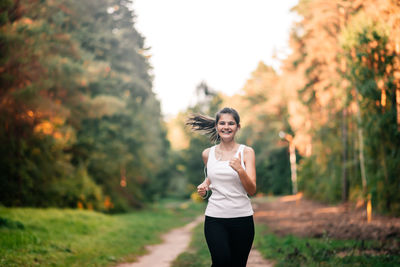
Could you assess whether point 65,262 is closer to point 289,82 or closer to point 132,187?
point 132,187

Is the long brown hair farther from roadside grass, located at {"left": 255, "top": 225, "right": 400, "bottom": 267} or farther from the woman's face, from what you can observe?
roadside grass, located at {"left": 255, "top": 225, "right": 400, "bottom": 267}

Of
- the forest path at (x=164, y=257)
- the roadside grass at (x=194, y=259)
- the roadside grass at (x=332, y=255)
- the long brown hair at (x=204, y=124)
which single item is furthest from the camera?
the forest path at (x=164, y=257)

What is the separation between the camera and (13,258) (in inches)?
291

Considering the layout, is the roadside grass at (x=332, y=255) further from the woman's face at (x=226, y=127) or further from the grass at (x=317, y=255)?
the woman's face at (x=226, y=127)

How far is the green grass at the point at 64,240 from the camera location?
812 centimetres

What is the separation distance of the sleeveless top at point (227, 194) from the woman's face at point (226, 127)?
11.7 inches

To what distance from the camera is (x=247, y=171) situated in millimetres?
4090

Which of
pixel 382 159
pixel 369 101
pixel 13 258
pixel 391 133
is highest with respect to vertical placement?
pixel 369 101

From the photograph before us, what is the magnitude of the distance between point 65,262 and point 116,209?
57.2 ft

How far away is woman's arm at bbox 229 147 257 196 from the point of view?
381 cm

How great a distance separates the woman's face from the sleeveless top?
297 mm

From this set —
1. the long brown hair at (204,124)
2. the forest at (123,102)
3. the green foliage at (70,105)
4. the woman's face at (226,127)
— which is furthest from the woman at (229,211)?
the green foliage at (70,105)

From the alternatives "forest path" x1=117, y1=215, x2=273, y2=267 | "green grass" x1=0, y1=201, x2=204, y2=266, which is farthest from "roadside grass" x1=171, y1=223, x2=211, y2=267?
"green grass" x1=0, y1=201, x2=204, y2=266

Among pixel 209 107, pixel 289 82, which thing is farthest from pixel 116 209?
pixel 209 107
